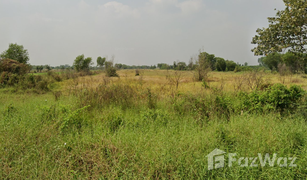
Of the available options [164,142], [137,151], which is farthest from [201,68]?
→ [137,151]

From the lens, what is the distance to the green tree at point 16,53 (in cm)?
3816

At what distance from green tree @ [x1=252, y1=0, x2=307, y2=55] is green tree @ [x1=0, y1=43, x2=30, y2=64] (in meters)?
47.5

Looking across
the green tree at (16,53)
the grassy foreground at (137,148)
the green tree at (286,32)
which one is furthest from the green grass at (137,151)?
the green tree at (16,53)

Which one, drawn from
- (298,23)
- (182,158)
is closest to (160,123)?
(182,158)

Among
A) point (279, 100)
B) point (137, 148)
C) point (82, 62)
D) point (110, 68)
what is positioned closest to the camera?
point (137, 148)

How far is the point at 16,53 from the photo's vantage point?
3900cm

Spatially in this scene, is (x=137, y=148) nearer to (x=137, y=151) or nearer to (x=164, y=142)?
(x=137, y=151)

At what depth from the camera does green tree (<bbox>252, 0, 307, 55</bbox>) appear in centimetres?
634

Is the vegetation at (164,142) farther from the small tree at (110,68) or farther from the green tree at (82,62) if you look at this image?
the green tree at (82,62)

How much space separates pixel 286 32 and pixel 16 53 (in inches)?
1940

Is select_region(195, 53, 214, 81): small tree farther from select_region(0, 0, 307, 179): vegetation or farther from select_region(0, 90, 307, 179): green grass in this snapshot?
select_region(0, 90, 307, 179): green grass

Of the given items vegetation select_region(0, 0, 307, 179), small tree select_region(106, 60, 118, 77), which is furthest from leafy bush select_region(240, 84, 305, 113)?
small tree select_region(106, 60, 118, 77)

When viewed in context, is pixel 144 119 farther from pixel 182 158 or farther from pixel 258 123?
pixel 258 123

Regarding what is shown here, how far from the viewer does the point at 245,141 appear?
3607 mm
